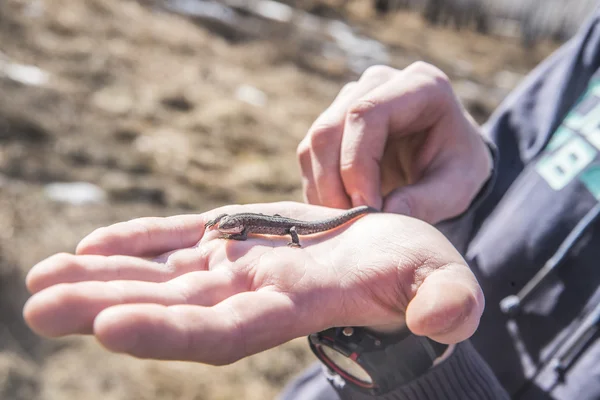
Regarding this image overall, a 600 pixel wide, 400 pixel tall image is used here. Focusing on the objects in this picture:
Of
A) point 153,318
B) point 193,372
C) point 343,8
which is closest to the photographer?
point 153,318

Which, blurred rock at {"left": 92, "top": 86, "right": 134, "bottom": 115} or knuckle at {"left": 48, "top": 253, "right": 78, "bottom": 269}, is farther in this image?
blurred rock at {"left": 92, "top": 86, "right": 134, "bottom": 115}

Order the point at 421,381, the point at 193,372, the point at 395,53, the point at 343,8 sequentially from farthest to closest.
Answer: the point at 343,8 → the point at 395,53 → the point at 193,372 → the point at 421,381

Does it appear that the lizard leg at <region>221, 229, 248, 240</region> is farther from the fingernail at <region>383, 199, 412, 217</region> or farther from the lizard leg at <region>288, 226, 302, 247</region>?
the fingernail at <region>383, 199, 412, 217</region>

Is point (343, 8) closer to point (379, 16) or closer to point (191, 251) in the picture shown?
point (379, 16)

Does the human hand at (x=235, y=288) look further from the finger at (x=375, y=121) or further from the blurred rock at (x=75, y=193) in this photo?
the blurred rock at (x=75, y=193)

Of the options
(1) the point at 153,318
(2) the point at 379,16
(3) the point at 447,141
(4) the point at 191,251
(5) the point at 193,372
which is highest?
(3) the point at 447,141

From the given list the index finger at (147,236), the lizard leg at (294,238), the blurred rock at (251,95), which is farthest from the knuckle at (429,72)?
the blurred rock at (251,95)

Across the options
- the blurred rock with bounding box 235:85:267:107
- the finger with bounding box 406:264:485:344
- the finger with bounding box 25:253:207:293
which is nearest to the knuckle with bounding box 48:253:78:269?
the finger with bounding box 25:253:207:293

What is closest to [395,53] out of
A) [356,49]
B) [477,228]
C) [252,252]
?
[356,49]
